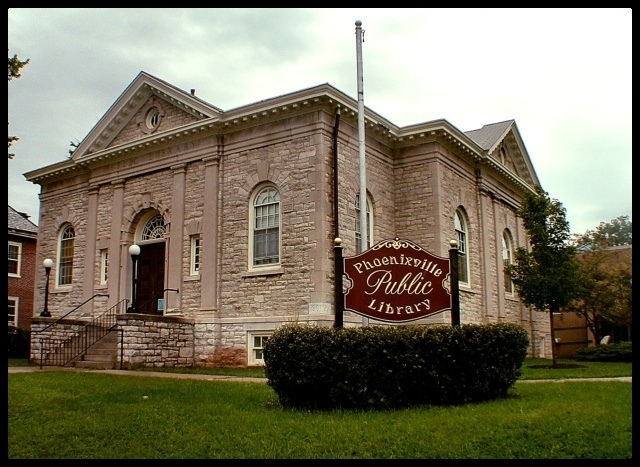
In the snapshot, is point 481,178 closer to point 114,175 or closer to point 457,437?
point 114,175

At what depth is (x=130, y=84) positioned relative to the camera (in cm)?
2317

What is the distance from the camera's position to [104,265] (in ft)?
76.9

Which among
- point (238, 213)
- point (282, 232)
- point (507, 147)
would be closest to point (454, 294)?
point (282, 232)

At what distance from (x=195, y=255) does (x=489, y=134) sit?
14.0 meters

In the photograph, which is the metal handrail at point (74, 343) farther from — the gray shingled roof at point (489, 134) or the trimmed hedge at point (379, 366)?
the gray shingled roof at point (489, 134)

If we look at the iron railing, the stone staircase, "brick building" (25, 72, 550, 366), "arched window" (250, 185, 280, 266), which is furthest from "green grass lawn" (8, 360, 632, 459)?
the iron railing

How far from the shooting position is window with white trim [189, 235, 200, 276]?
20672mm

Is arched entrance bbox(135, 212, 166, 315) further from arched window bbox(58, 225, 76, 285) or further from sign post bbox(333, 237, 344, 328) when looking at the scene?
sign post bbox(333, 237, 344, 328)

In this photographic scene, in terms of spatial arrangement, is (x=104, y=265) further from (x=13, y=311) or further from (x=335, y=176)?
(x=13, y=311)

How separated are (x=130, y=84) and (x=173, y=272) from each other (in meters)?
7.29

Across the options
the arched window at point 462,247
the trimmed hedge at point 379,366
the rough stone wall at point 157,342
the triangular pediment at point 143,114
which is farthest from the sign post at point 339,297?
the arched window at point 462,247

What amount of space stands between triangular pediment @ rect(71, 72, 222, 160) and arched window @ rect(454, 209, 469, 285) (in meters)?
9.49
